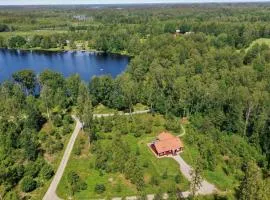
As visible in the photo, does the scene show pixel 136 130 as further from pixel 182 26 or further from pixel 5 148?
pixel 182 26

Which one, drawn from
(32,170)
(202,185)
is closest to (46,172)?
(32,170)

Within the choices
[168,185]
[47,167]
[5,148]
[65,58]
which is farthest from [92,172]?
[65,58]

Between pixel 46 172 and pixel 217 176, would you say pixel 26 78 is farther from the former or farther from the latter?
pixel 217 176

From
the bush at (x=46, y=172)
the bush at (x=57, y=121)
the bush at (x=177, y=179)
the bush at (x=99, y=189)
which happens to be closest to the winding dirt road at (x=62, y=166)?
the bush at (x=46, y=172)

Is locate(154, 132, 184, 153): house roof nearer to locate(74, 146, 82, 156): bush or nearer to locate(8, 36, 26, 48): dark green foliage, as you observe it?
locate(74, 146, 82, 156): bush

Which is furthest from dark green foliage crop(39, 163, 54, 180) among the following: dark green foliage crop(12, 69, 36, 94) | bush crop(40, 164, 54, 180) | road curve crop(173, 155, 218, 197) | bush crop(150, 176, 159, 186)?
dark green foliage crop(12, 69, 36, 94)
